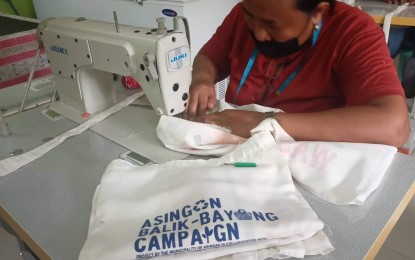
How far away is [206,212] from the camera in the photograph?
1.90 ft

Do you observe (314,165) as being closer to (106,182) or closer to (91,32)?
(106,182)

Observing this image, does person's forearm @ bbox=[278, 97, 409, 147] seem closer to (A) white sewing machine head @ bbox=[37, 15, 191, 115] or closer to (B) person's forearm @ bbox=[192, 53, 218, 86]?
(A) white sewing machine head @ bbox=[37, 15, 191, 115]

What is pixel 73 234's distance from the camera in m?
0.62

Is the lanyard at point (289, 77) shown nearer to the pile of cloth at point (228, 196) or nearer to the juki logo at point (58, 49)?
the pile of cloth at point (228, 196)

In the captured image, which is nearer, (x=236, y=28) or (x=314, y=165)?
(x=314, y=165)

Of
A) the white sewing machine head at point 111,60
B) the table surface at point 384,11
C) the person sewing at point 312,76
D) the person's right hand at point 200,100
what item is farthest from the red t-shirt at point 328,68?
the table surface at point 384,11

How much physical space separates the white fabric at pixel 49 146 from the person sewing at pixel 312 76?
0.25 metres

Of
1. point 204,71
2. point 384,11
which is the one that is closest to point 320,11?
point 204,71

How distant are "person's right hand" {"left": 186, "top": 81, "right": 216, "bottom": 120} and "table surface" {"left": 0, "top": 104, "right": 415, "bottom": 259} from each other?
23 centimetres

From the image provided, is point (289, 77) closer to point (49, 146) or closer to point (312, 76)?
point (312, 76)

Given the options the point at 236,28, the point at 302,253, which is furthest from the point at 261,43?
the point at 302,253

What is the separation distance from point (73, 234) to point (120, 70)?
441 mm

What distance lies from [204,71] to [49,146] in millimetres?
558

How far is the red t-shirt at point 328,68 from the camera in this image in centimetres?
86
